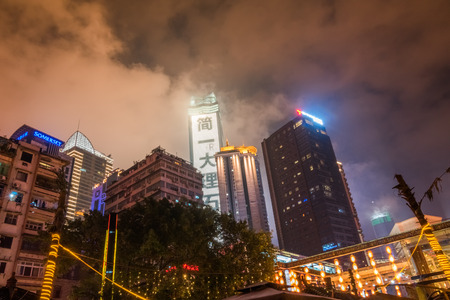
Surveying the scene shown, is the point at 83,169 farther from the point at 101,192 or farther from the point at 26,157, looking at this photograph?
the point at 26,157

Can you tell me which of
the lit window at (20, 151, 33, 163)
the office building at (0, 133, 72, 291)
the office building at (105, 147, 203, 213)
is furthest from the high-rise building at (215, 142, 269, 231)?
the lit window at (20, 151, 33, 163)

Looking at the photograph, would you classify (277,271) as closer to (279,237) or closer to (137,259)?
(137,259)

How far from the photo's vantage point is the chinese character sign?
281ft

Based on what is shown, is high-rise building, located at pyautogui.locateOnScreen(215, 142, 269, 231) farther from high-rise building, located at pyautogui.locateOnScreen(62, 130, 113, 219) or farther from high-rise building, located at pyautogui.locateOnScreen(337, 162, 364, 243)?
high-rise building, located at pyautogui.locateOnScreen(62, 130, 113, 219)

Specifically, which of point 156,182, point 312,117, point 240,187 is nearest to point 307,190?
point 240,187

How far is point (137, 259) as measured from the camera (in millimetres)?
18000

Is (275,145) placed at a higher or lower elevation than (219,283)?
higher

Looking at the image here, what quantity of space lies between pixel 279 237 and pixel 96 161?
10735 centimetres

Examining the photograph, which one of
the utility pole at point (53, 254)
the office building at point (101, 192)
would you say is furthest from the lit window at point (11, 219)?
the office building at point (101, 192)

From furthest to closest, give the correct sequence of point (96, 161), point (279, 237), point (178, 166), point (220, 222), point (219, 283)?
1. point (96, 161)
2. point (279, 237)
3. point (178, 166)
4. point (220, 222)
5. point (219, 283)

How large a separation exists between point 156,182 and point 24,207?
26.0 meters

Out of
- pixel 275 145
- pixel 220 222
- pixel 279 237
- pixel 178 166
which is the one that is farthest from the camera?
pixel 275 145

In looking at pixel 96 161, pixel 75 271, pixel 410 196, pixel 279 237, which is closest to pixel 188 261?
pixel 410 196

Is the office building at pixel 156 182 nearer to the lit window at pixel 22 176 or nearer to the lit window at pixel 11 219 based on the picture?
the lit window at pixel 22 176
